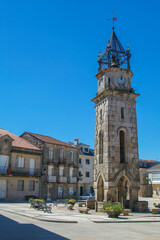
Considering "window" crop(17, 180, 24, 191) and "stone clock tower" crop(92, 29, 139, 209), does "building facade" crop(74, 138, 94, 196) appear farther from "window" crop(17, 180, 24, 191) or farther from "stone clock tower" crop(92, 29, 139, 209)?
"stone clock tower" crop(92, 29, 139, 209)

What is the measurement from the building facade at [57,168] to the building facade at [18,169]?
3.80ft

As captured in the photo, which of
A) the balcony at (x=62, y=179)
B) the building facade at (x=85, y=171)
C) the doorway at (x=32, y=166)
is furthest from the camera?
the building facade at (x=85, y=171)

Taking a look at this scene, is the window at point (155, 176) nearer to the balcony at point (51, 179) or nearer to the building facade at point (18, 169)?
the balcony at point (51, 179)

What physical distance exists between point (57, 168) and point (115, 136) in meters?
18.9

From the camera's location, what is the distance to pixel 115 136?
20297 mm

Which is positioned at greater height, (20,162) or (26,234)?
(20,162)

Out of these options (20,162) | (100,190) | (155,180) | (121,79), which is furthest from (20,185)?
(155,180)

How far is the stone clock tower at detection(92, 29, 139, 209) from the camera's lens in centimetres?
1959

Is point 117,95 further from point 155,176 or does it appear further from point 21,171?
point 155,176

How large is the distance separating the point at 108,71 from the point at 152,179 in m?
35.8

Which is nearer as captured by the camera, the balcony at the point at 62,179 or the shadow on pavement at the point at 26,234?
the shadow on pavement at the point at 26,234

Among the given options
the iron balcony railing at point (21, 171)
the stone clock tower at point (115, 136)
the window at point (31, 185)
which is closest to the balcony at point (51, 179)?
the iron balcony railing at point (21, 171)

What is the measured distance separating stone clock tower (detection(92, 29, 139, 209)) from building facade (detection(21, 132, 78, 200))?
1571 centimetres

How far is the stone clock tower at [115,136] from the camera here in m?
19.6
